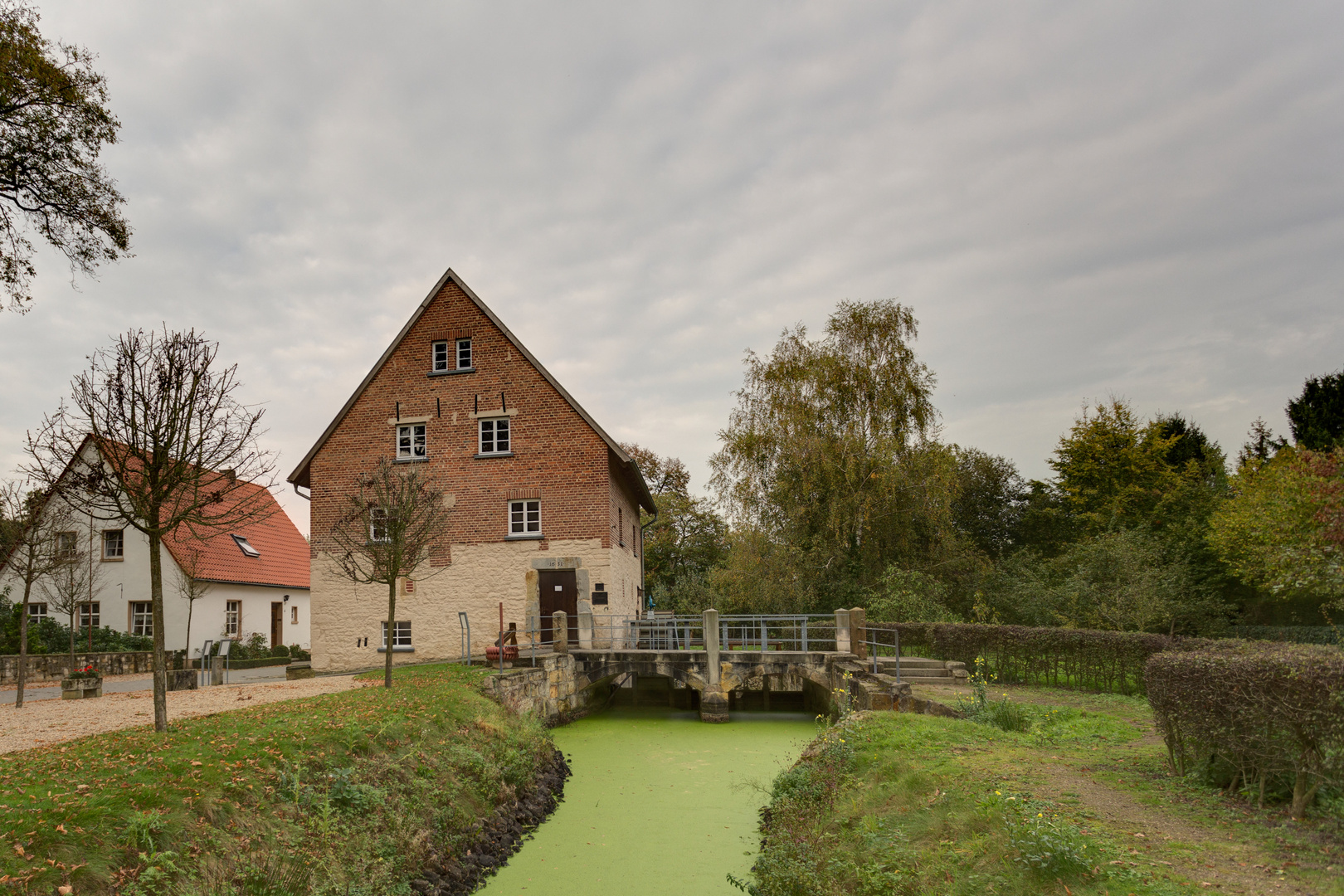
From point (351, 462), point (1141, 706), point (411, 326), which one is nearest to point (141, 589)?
point (351, 462)

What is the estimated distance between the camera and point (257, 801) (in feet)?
23.1

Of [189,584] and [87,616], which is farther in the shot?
[87,616]

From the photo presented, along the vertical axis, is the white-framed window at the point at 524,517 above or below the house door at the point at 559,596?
above

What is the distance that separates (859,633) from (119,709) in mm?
14436

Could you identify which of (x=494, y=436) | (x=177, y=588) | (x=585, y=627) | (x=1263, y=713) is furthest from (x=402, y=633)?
(x=1263, y=713)

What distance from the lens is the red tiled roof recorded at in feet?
77.7

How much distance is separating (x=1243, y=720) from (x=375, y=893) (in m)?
7.27

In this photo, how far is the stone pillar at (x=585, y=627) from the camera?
18.9 metres

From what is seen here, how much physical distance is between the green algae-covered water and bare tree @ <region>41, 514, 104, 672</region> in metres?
12.4

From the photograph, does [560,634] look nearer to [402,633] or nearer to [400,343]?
[402,633]

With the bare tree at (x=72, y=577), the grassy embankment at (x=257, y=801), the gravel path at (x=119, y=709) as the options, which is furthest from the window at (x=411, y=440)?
the grassy embankment at (x=257, y=801)

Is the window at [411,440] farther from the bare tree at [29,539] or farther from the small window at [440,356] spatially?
the bare tree at [29,539]

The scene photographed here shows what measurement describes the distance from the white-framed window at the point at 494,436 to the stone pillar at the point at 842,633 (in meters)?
9.44

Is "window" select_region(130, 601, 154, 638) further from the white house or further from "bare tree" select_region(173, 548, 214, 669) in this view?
"bare tree" select_region(173, 548, 214, 669)
